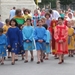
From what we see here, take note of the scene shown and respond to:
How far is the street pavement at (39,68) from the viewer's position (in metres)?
14.0

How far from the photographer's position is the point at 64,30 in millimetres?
16391

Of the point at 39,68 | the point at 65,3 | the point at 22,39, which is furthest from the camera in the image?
the point at 65,3

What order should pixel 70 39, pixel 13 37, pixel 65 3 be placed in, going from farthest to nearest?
pixel 65 3 < pixel 70 39 < pixel 13 37

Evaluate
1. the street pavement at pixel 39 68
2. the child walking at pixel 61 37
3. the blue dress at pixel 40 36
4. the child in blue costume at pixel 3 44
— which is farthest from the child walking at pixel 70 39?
the child in blue costume at pixel 3 44

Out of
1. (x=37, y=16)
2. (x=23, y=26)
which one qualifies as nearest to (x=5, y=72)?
(x=23, y=26)

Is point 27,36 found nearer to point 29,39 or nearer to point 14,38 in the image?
point 29,39

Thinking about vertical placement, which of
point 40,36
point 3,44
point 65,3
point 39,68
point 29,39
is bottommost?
point 39,68

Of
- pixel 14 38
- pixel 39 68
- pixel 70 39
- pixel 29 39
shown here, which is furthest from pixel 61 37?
pixel 70 39

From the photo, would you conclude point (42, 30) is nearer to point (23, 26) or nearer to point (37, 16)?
point (23, 26)

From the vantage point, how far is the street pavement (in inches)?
552

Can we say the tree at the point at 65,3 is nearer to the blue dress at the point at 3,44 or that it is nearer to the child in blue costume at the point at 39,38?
the child in blue costume at the point at 39,38

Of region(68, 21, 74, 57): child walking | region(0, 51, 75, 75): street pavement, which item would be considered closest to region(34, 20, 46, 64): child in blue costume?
region(0, 51, 75, 75): street pavement

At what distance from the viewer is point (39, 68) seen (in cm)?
1499

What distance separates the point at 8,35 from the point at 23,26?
1291 millimetres
